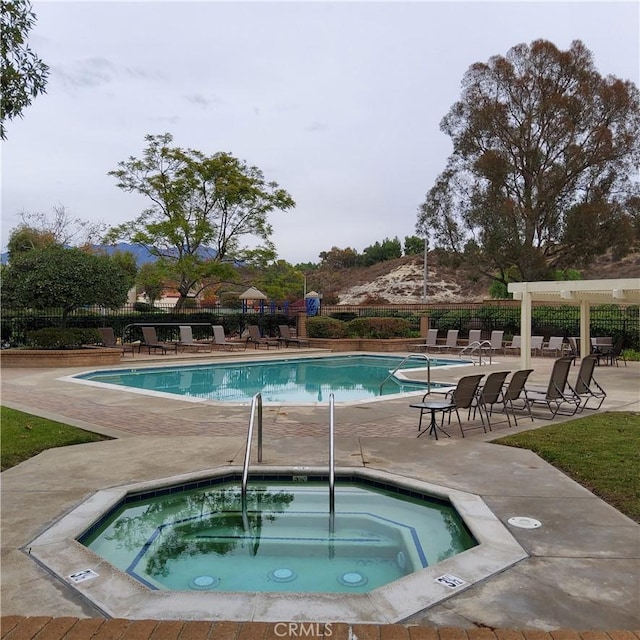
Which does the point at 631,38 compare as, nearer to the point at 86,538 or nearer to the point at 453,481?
the point at 453,481

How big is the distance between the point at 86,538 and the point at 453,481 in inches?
130

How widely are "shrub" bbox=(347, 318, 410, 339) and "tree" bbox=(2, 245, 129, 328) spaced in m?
10.8

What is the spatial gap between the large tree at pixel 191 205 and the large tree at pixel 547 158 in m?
16.5

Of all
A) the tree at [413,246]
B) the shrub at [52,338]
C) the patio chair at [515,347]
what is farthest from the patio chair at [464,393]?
the tree at [413,246]

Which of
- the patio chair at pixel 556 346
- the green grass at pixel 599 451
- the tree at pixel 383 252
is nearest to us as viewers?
the green grass at pixel 599 451

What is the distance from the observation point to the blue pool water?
13.1m

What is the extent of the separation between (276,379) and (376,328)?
9498 mm

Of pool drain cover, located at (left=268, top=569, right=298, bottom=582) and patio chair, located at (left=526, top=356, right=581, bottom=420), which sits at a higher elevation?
patio chair, located at (left=526, top=356, right=581, bottom=420)

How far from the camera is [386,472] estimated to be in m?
5.70

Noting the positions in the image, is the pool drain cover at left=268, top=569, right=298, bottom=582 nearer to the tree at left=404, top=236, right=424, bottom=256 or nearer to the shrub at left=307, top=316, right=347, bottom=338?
the shrub at left=307, top=316, right=347, bottom=338

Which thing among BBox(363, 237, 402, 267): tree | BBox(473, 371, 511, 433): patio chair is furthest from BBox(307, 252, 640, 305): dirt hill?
BBox(473, 371, 511, 433): patio chair

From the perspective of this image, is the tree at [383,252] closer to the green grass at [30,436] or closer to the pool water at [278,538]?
the green grass at [30,436]

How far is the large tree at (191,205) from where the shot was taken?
2720 cm

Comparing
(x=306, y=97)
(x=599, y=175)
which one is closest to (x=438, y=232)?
(x=599, y=175)
